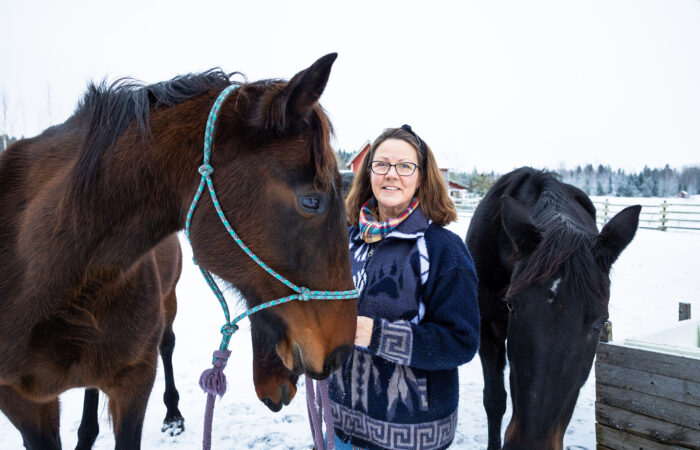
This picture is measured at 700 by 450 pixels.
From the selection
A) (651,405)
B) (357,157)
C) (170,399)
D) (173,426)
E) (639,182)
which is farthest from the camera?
(639,182)

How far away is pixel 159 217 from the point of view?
1604 millimetres

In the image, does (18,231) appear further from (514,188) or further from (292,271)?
(514,188)

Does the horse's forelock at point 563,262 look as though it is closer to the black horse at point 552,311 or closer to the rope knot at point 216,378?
the black horse at point 552,311

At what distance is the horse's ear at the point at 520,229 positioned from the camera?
8.05ft

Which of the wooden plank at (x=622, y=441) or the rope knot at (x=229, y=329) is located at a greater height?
the rope knot at (x=229, y=329)

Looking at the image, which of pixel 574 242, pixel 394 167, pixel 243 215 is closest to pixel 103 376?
pixel 243 215

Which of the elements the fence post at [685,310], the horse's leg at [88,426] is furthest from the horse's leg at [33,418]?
the fence post at [685,310]

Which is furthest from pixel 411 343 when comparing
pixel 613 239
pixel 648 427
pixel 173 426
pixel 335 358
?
pixel 173 426

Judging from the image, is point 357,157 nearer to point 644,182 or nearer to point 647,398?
point 647,398

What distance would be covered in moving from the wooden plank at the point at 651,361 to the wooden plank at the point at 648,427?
352 millimetres

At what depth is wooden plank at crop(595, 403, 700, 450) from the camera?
8.61 feet

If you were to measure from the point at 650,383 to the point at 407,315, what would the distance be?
2173 mm

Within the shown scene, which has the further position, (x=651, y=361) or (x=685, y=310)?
(x=685, y=310)

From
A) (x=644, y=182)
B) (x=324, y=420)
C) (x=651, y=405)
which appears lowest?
(x=651, y=405)
